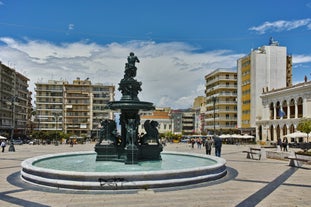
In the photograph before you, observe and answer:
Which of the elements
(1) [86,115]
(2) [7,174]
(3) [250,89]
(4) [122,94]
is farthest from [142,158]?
(1) [86,115]

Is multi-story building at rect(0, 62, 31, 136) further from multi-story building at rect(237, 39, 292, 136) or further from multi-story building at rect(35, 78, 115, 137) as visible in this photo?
multi-story building at rect(237, 39, 292, 136)

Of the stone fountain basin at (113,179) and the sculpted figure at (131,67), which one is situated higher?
the sculpted figure at (131,67)

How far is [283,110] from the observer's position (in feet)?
203

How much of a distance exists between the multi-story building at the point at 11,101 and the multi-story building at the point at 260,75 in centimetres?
5164

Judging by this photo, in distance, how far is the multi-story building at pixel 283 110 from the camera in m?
53.8

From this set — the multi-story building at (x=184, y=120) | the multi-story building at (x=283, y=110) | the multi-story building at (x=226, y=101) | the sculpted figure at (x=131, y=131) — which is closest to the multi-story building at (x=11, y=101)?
the multi-story building at (x=226, y=101)

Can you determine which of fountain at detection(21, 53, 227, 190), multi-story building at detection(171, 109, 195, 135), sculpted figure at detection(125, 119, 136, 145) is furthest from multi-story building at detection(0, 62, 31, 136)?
multi-story building at detection(171, 109, 195, 135)

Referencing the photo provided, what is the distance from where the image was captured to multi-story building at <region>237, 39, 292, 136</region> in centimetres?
7019

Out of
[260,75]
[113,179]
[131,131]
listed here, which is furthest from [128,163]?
[260,75]

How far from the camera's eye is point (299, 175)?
1462 cm

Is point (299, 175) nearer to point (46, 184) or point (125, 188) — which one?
point (125, 188)

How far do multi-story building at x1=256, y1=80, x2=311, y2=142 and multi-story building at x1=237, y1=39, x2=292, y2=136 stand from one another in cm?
388

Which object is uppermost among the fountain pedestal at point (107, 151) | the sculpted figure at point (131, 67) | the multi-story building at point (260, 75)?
the multi-story building at point (260, 75)

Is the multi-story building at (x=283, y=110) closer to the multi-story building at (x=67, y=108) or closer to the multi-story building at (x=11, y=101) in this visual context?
the multi-story building at (x=67, y=108)
